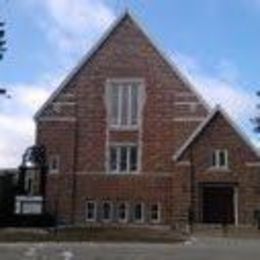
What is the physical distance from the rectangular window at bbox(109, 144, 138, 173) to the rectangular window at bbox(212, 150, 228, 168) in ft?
19.3

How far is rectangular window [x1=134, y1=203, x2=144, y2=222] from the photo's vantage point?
68.4 metres

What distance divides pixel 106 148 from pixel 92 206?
4051 millimetres

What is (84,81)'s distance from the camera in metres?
70.8

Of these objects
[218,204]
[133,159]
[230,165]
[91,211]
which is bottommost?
[91,211]

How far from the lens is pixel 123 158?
69.8 metres

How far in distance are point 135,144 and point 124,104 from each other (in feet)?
9.66

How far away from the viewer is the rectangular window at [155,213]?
2685 inches

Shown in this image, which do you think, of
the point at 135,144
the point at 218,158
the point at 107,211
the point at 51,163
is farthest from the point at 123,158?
the point at 218,158

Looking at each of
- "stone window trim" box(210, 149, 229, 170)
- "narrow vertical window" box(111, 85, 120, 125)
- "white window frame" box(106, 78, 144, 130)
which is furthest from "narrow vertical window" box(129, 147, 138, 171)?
"stone window trim" box(210, 149, 229, 170)

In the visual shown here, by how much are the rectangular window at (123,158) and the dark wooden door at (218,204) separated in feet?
18.3

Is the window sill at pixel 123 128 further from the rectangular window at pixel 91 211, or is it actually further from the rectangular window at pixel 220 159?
the rectangular window at pixel 220 159

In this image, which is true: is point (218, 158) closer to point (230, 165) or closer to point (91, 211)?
point (230, 165)

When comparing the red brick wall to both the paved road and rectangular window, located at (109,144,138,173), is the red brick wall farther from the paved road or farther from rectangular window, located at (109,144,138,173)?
the paved road

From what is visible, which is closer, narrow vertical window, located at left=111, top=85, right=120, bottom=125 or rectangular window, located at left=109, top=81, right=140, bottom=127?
rectangular window, located at left=109, top=81, right=140, bottom=127
